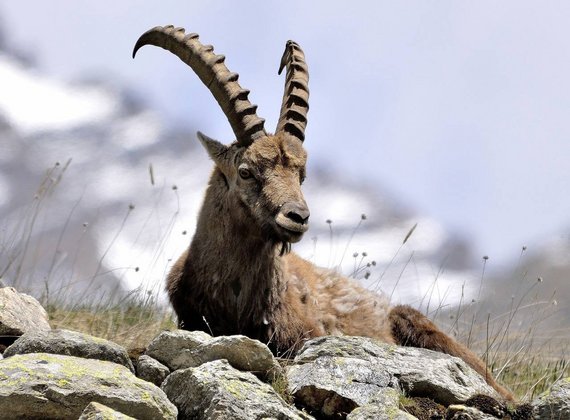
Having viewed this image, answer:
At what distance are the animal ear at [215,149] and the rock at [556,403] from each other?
12.3ft

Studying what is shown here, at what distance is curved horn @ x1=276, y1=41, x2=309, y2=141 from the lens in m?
9.39

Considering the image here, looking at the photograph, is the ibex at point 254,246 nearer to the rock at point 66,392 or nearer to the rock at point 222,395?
the rock at point 222,395

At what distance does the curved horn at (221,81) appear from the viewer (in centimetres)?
912

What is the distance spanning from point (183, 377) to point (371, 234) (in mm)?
173198

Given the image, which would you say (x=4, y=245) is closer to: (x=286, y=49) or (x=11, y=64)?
(x=286, y=49)

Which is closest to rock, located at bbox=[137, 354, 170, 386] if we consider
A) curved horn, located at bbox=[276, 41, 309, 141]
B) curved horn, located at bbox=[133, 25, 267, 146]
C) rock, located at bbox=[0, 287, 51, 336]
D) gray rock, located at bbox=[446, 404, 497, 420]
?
rock, located at bbox=[0, 287, 51, 336]

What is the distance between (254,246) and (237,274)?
0.26 meters

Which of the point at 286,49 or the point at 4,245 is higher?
the point at 286,49

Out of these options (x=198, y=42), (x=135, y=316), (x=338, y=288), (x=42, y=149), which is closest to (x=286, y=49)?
(x=198, y=42)

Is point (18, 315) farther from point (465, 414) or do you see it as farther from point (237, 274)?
point (465, 414)

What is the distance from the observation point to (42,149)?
616 ft

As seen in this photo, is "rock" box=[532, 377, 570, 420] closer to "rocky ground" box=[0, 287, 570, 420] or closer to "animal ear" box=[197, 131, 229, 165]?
"rocky ground" box=[0, 287, 570, 420]

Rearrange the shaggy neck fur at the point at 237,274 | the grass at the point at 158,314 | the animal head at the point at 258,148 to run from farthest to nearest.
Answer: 1. the grass at the point at 158,314
2. the shaggy neck fur at the point at 237,274
3. the animal head at the point at 258,148

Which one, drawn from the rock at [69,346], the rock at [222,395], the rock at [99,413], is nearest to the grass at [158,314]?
the rock at [69,346]
